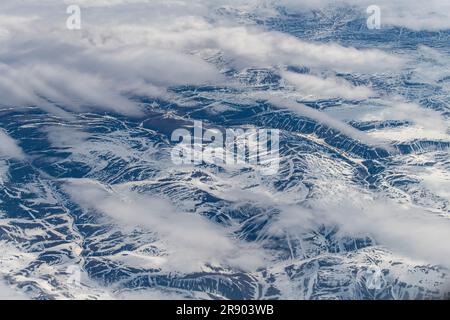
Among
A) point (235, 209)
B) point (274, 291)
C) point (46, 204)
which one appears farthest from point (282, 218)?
point (46, 204)

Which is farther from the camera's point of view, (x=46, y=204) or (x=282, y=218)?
(x=46, y=204)

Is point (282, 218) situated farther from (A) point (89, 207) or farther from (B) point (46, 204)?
(B) point (46, 204)

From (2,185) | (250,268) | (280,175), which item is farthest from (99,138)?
→ (250,268)
